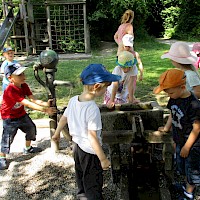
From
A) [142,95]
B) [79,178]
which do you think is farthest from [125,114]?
[142,95]

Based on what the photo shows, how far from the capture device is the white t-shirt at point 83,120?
2172mm

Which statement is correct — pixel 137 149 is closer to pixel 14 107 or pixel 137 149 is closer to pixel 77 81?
pixel 14 107

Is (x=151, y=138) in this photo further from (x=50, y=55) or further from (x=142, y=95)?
(x=142, y=95)

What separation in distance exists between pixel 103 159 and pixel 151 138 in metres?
0.54

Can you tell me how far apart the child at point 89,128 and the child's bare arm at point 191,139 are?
0.61 m

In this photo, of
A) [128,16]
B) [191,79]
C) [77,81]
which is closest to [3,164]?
[191,79]

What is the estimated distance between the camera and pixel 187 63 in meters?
2.75

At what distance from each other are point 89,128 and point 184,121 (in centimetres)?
74

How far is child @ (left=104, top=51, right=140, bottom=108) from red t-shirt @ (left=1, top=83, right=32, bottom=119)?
98 cm

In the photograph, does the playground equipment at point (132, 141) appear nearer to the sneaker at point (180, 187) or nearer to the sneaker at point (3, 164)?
the sneaker at point (180, 187)

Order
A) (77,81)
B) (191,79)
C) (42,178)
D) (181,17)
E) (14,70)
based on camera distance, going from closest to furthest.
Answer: (191,79) < (42,178) < (14,70) < (77,81) < (181,17)

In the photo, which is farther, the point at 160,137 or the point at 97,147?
the point at 160,137

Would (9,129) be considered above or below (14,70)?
below

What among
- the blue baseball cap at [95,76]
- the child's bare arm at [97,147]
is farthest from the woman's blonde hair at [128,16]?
the child's bare arm at [97,147]
